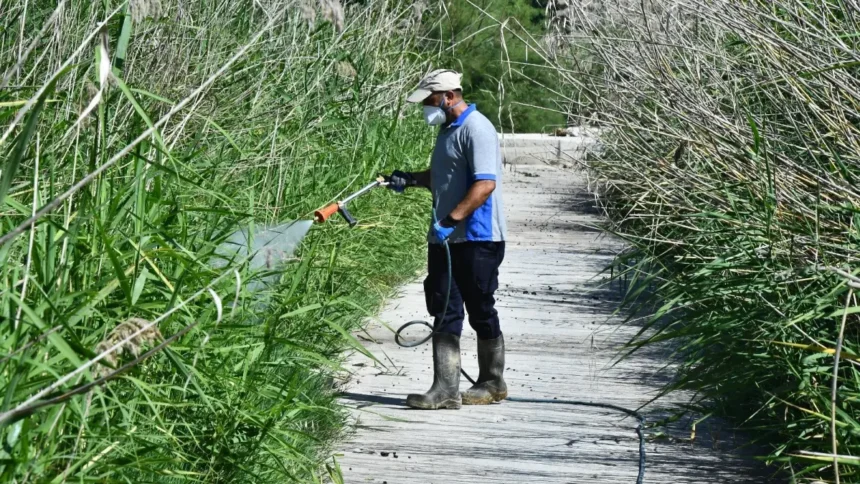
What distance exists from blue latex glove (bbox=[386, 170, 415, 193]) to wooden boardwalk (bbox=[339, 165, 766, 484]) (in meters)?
0.97

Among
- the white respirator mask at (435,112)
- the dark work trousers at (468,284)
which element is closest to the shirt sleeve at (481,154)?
the white respirator mask at (435,112)

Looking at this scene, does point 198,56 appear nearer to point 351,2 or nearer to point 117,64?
point 117,64

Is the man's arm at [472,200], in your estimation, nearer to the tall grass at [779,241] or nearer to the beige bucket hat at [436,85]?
the beige bucket hat at [436,85]

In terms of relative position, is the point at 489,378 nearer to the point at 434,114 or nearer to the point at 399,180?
the point at 399,180

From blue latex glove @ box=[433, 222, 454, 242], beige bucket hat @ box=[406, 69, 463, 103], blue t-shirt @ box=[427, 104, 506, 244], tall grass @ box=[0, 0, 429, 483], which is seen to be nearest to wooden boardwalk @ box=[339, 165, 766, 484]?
tall grass @ box=[0, 0, 429, 483]

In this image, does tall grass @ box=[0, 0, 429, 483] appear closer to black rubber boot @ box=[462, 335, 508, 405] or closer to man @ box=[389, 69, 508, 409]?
man @ box=[389, 69, 508, 409]

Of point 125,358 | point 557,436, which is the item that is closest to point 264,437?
point 125,358

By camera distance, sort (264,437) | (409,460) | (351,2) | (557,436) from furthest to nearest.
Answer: (351,2)
(557,436)
(409,460)
(264,437)

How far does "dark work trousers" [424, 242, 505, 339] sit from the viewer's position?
6.93 m

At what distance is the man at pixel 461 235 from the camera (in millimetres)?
6801

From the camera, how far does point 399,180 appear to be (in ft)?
23.4

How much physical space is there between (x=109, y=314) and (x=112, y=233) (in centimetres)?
45

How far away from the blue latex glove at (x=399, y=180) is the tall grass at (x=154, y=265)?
638mm

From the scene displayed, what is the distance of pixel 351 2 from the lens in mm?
11180
